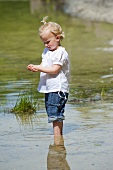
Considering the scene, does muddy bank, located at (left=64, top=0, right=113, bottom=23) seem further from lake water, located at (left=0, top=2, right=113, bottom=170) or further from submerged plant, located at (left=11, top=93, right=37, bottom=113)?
submerged plant, located at (left=11, top=93, right=37, bottom=113)

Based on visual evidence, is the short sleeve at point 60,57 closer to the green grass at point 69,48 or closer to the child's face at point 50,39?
the child's face at point 50,39

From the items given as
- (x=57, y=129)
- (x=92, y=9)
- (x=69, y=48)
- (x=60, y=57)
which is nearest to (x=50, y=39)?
(x=60, y=57)

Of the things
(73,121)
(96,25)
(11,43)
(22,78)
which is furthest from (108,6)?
(73,121)

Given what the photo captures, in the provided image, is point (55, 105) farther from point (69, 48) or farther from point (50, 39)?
point (69, 48)

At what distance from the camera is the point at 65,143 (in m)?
6.30

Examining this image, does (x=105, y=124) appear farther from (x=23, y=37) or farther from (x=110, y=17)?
(x=110, y=17)

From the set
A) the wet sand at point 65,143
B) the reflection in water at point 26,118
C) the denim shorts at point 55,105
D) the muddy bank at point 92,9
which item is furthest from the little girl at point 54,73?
the muddy bank at point 92,9

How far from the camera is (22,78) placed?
1149 centimetres

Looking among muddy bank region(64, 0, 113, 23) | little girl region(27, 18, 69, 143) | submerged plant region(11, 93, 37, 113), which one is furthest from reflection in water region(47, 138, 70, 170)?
muddy bank region(64, 0, 113, 23)

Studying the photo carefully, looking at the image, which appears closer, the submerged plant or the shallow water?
the shallow water

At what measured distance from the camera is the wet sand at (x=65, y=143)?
545 cm

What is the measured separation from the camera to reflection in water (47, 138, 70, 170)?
5.35 meters

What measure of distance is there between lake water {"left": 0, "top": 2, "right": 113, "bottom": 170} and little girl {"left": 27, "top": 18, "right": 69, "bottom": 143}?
0.26 metres

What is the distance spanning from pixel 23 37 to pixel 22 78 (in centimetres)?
915
